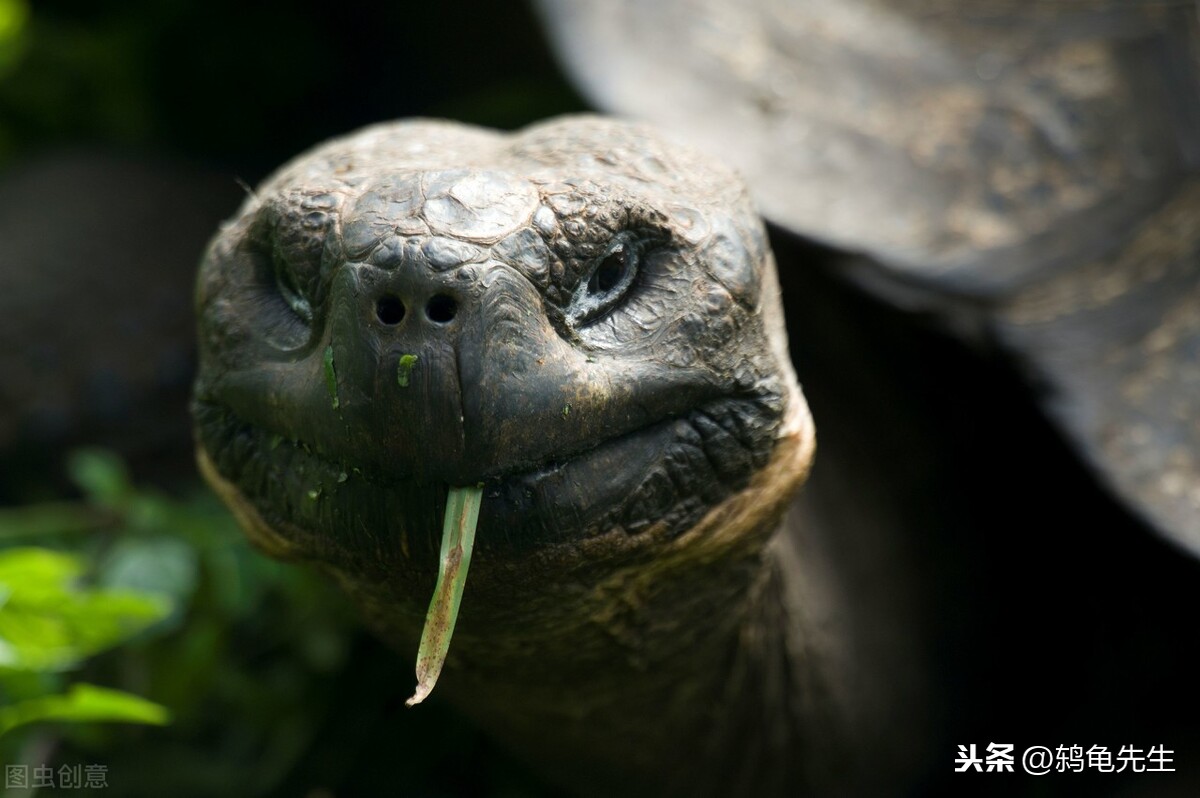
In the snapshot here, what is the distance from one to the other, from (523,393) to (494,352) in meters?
0.04

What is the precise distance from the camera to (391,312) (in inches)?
42.3

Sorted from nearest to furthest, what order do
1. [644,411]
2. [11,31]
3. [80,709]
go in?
[644,411], [80,709], [11,31]

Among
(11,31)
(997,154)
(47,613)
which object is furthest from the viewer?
(11,31)

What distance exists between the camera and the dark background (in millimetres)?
1948

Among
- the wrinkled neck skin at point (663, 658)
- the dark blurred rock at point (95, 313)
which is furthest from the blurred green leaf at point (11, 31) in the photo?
the wrinkled neck skin at point (663, 658)

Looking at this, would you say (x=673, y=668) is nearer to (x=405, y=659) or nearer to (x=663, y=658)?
(x=663, y=658)

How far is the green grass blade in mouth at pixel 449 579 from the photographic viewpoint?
1.12 meters

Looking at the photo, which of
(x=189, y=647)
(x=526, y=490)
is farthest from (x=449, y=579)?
(x=189, y=647)

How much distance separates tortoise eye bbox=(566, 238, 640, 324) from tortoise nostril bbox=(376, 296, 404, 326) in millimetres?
165

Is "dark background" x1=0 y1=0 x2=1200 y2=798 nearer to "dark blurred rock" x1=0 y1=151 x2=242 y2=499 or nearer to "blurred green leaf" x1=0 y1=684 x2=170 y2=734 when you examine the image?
"dark blurred rock" x1=0 y1=151 x2=242 y2=499

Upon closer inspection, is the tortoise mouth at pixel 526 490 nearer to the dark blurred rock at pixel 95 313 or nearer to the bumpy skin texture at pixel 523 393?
the bumpy skin texture at pixel 523 393

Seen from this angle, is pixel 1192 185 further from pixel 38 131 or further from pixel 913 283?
pixel 38 131

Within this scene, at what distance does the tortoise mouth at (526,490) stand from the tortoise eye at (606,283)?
0.38 ft

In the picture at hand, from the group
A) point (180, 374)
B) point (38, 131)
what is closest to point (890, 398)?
point (180, 374)
